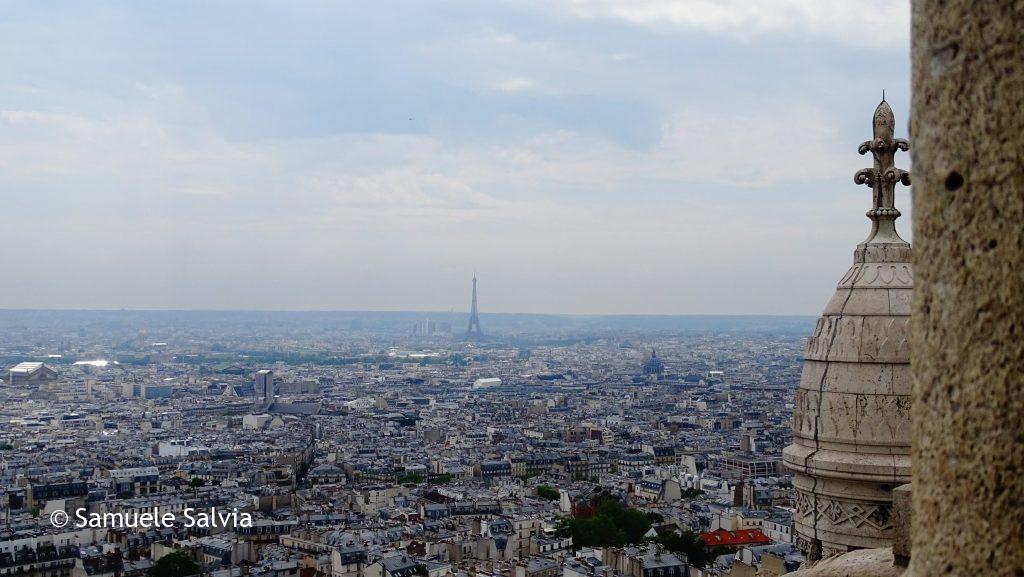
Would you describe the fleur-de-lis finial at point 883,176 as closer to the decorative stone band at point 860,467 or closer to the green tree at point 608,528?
the decorative stone band at point 860,467

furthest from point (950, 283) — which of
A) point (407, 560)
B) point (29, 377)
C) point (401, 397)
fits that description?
point (29, 377)

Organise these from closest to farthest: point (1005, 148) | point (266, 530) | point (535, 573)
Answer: point (1005, 148) → point (535, 573) → point (266, 530)

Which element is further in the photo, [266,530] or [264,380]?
[264,380]

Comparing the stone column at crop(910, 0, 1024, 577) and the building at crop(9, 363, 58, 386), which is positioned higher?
the stone column at crop(910, 0, 1024, 577)

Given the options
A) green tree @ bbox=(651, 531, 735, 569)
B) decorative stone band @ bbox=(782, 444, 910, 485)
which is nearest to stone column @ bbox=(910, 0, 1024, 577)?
decorative stone band @ bbox=(782, 444, 910, 485)

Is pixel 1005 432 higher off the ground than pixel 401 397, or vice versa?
pixel 1005 432

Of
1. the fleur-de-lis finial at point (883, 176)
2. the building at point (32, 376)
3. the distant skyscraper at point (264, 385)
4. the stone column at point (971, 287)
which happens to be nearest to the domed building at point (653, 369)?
the distant skyscraper at point (264, 385)

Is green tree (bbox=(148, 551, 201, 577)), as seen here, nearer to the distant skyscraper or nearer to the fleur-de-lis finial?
the fleur-de-lis finial

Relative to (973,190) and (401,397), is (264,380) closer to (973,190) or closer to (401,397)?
(401,397)

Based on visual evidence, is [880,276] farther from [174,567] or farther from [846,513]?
[174,567]
